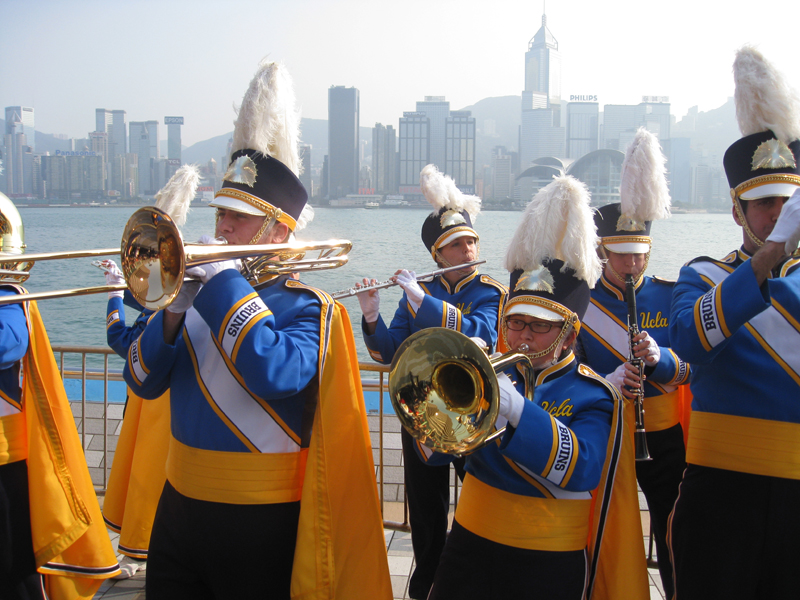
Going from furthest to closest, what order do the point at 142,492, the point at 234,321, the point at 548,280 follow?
the point at 142,492, the point at 548,280, the point at 234,321

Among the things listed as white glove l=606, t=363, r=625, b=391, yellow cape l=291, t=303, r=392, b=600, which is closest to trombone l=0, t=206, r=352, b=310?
yellow cape l=291, t=303, r=392, b=600

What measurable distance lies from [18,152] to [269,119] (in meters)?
36.1

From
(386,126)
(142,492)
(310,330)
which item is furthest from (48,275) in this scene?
(310,330)

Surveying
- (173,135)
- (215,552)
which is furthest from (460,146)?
(215,552)

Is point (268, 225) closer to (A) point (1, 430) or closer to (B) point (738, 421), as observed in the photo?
(A) point (1, 430)

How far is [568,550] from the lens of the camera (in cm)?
211

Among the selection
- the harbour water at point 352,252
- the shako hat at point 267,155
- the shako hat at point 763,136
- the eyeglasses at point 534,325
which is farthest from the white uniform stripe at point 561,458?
the harbour water at point 352,252

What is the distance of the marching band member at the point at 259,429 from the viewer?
2055 mm

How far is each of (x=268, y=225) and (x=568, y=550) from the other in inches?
58.2

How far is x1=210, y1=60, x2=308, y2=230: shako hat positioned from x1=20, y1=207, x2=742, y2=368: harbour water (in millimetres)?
4298

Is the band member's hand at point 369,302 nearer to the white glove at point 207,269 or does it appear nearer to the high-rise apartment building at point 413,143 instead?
the white glove at point 207,269

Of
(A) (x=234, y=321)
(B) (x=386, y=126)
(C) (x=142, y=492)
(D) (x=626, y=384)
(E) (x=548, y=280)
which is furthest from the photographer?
(B) (x=386, y=126)

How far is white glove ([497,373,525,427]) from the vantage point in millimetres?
1921

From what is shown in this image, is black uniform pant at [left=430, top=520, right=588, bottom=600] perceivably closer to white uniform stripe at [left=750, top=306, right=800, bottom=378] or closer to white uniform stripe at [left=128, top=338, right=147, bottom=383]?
white uniform stripe at [left=750, top=306, right=800, bottom=378]
